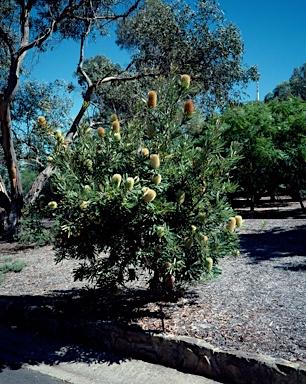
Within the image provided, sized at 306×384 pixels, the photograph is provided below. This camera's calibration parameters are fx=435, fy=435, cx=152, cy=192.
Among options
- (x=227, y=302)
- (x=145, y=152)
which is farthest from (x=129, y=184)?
(x=227, y=302)

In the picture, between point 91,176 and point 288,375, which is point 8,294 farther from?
point 288,375

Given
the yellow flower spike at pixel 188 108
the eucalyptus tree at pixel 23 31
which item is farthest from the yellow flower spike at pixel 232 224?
the eucalyptus tree at pixel 23 31

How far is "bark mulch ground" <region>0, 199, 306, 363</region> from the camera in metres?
4.25

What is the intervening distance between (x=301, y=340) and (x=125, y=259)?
189 cm

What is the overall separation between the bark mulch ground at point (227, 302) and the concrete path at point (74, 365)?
42 cm

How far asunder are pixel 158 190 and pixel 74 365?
202cm

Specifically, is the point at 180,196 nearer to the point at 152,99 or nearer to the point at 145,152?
the point at 145,152

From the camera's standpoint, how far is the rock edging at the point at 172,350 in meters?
3.57

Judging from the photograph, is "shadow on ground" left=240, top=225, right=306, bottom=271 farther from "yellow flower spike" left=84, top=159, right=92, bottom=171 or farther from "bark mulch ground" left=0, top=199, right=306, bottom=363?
"yellow flower spike" left=84, top=159, right=92, bottom=171

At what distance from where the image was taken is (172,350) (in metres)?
4.23

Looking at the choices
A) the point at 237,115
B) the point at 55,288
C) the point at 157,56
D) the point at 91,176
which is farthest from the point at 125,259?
the point at 157,56

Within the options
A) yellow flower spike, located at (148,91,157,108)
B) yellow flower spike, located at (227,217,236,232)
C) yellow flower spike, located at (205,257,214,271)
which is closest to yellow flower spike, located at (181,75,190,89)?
yellow flower spike, located at (148,91,157,108)

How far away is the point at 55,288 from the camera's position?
7.05 metres

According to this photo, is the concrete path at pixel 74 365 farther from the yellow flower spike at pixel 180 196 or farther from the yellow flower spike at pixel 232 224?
the yellow flower spike at pixel 180 196
